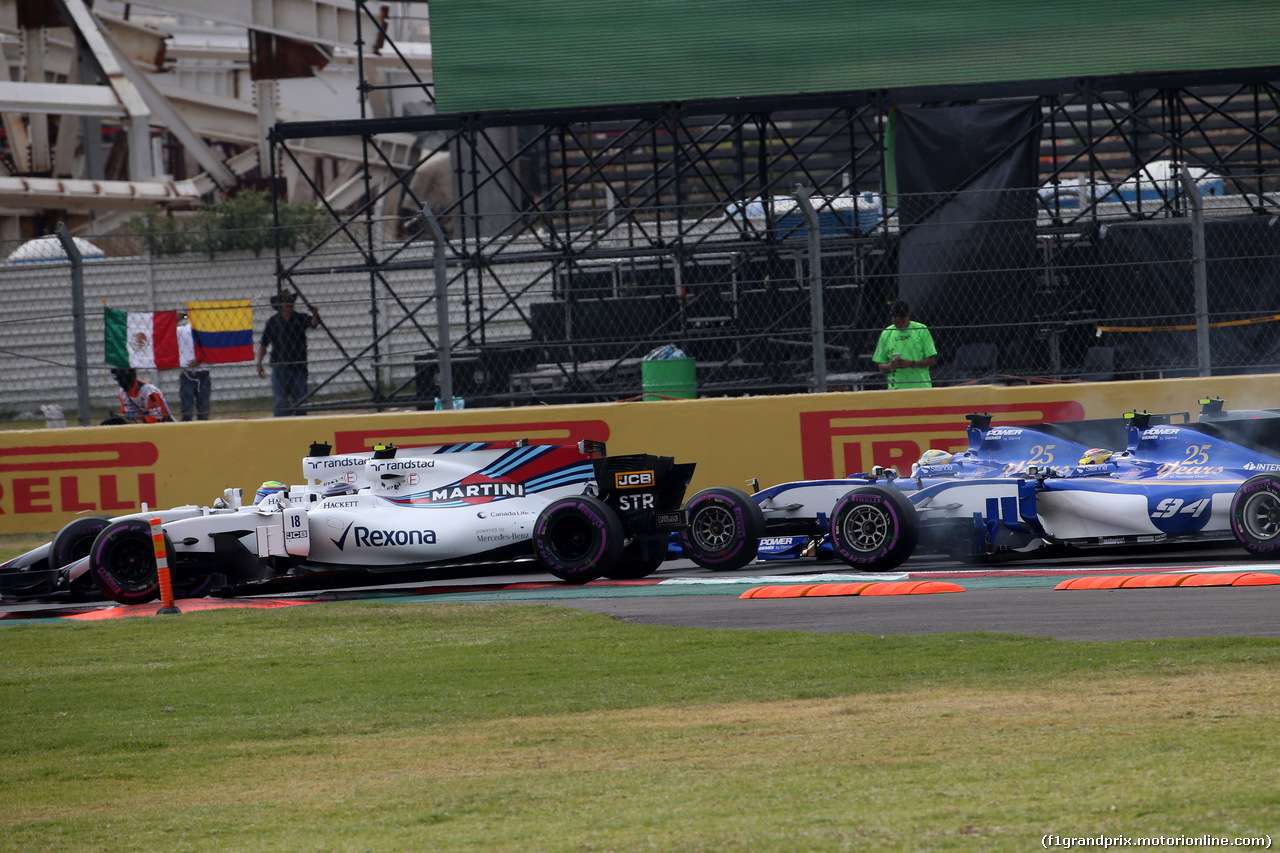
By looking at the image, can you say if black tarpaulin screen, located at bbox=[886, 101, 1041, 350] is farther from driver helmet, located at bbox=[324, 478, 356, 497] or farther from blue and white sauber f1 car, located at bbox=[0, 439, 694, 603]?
driver helmet, located at bbox=[324, 478, 356, 497]

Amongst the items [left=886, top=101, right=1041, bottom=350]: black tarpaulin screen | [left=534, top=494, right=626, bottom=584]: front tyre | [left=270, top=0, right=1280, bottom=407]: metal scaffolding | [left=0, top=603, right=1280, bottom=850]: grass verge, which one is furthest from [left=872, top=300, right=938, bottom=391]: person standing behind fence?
[left=0, top=603, right=1280, bottom=850]: grass verge

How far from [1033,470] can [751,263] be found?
926 cm

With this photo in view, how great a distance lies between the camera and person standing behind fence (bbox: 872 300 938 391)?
13.4 meters

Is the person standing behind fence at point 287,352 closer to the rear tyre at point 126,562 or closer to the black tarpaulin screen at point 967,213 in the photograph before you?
the rear tyre at point 126,562

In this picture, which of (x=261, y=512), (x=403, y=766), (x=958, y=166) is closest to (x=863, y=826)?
(x=403, y=766)

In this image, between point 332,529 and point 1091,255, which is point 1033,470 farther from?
point 1091,255

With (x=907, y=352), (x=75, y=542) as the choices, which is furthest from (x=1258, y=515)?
(x=75, y=542)

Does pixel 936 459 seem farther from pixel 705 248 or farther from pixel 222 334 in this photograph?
pixel 705 248

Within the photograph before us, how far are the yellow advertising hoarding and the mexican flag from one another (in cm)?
64

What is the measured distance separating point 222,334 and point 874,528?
22.1 ft

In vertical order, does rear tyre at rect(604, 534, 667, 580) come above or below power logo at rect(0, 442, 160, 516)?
below

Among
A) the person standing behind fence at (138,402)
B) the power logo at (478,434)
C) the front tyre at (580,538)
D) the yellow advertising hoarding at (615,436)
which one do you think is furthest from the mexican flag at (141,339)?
the front tyre at (580,538)

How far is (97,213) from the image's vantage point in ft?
111

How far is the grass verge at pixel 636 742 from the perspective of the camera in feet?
14.3
